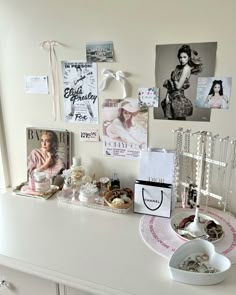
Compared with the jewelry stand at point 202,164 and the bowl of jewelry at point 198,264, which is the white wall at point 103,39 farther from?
the bowl of jewelry at point 198,264

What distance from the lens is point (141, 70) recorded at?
1.12 meters

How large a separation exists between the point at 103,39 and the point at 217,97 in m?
0.51

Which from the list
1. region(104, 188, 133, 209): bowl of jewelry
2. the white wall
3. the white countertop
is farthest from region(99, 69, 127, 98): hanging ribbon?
the white countertop

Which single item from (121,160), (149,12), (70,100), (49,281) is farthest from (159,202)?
(149,12)

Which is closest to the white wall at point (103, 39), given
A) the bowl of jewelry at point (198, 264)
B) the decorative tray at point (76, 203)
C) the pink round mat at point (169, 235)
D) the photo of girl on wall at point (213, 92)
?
the photo of girl on wall at point (213, 92)

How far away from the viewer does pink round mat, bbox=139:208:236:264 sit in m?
0.89

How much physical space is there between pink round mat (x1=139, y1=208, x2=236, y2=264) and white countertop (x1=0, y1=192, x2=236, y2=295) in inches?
1.1

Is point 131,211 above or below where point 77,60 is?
below

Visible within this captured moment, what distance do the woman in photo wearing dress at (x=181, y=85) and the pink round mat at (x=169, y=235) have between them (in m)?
0.40

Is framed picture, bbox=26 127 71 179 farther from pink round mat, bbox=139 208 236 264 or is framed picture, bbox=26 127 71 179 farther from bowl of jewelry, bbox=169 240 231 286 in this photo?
bowl of jewelry, bbox=169 240 231 286

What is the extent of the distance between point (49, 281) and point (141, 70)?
82 centimetres

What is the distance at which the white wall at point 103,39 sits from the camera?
0.99 metres

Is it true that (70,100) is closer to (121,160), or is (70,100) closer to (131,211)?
(121,160)

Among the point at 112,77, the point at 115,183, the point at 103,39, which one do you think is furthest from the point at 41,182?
the point at 103,39
